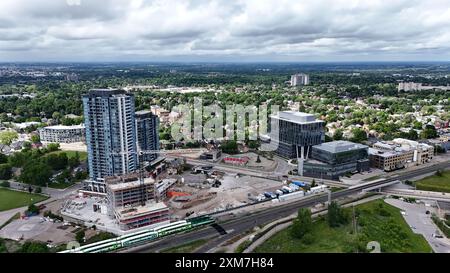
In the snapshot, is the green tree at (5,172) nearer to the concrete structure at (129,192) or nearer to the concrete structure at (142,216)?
the concrete structure at (129,192)

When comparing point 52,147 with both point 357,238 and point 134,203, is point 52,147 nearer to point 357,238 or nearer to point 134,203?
point 134,203

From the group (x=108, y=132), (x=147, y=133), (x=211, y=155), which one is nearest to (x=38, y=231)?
(x=108, y=132)

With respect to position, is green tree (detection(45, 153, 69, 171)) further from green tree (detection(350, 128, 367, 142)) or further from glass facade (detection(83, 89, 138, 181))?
green tree (detection(350, 128, 367, 142))

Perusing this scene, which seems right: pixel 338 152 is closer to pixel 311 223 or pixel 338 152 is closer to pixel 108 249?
pixel 311 223

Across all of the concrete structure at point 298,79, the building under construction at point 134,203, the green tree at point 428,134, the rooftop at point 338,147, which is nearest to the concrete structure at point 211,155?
the rooftop at point 338,147

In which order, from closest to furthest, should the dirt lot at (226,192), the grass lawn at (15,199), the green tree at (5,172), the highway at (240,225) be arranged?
1. the highway at (240,225)
2. the dirt lot at (226,192)
3. the grass lawn at (15,199)
4. the green tree at (5,172)

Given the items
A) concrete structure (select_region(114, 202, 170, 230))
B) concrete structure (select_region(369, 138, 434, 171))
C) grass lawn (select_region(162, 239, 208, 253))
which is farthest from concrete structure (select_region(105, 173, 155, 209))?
concrete structure (select_region(369, 138, 434, 171))

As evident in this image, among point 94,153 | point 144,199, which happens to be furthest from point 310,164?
point 94,153
